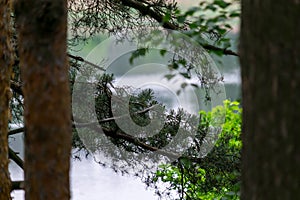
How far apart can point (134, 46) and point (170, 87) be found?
34 centimetres

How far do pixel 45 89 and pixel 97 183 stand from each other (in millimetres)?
5679

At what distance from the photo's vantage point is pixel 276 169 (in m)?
1.06

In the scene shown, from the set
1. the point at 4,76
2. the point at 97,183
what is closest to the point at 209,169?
the point at 4,76

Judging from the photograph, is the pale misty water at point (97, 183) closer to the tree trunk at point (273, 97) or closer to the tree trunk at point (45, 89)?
the tree trunk at point (45, 89)

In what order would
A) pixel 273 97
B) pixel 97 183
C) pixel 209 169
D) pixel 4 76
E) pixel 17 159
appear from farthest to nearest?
pixel 97 183
pixel 209 169
pixel 17 159
pixel 4 76
pixel 273 97

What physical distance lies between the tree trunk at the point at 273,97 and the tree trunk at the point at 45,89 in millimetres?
460

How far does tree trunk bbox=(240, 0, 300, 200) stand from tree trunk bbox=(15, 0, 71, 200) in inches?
18.1

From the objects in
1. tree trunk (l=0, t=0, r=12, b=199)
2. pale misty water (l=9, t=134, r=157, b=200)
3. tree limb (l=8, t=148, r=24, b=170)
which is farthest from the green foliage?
tree trunk (l=0, t=0, r=12, b=199)

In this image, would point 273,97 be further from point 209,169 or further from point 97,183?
point 97,183

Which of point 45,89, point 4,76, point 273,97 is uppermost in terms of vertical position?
point 4,76

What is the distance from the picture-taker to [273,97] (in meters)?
1.05

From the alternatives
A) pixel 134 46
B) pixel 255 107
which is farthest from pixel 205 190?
pixel 255 107

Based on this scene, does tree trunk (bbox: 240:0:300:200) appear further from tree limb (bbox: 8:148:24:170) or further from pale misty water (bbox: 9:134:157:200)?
pale misty water (bbox: 9:134:157:200)

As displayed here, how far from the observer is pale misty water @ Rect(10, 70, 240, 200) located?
19.4 ft
